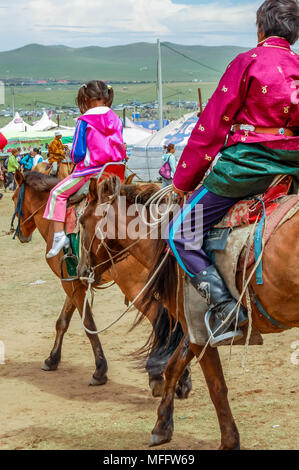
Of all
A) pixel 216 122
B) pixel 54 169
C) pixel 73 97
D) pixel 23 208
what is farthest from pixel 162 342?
pixel 73 97

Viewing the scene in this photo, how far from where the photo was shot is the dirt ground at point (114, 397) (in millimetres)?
4781

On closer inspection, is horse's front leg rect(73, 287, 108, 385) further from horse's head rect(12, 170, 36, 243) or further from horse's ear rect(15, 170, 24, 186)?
horse's ear rect(15, 170, 24, 186)

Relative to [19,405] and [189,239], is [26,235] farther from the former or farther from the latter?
[189,239]

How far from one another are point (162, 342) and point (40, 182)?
254 cm

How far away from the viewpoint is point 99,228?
4969 millimetres

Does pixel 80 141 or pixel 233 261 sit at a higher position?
pixel 80 141

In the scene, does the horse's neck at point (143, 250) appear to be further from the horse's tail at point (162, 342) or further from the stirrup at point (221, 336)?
the stirrup at point (221, 336)

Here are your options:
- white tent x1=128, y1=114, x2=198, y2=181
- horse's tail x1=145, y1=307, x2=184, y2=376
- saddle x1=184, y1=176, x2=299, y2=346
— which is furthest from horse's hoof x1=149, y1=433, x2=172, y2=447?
white tent x1=128, y1=114, x2=198, y2=181

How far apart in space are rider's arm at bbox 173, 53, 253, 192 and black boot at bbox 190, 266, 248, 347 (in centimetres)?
60

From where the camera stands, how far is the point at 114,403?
18.5 feet

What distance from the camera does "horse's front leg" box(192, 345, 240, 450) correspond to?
4.21 meters

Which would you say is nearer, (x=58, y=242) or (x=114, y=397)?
(x=114, y=397)

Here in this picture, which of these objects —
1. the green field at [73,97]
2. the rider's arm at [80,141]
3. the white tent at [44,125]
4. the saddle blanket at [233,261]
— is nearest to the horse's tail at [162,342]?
the saddle blanket at [233,261]

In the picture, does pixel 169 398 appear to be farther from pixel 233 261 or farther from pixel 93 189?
pixel 93 189
